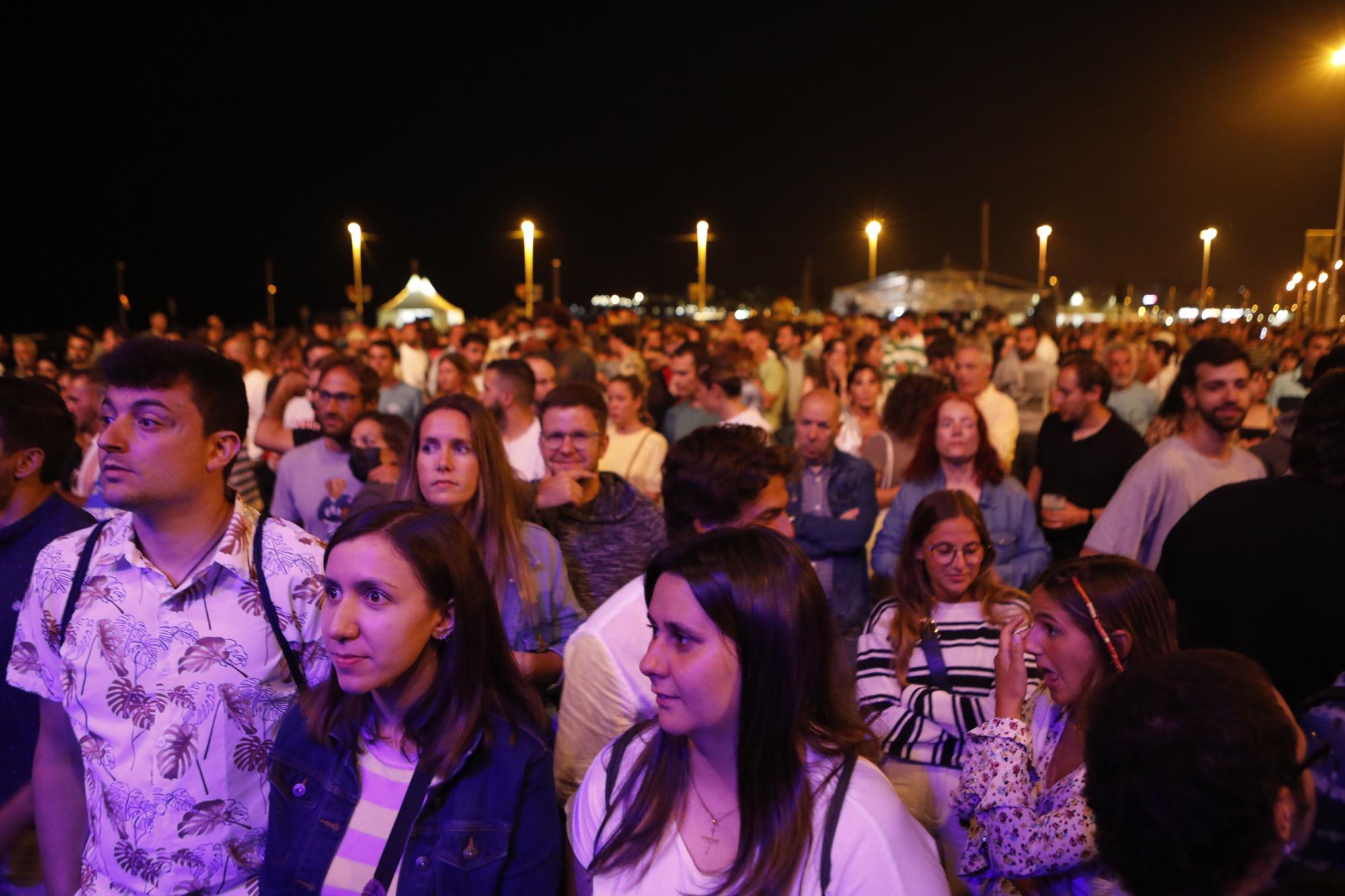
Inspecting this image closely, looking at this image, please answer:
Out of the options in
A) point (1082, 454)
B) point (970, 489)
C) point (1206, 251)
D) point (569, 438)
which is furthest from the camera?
point (1206, 251)

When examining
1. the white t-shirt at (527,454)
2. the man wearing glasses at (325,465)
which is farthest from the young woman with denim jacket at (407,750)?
the white t-shirt at (527,454)

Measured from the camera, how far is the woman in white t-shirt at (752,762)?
5.26ft

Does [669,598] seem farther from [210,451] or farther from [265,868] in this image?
[210,451]

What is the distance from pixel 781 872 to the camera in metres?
1.58

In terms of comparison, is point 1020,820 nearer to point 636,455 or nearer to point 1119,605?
point 1119,605

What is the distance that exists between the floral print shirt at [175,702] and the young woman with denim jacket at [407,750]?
145 mm

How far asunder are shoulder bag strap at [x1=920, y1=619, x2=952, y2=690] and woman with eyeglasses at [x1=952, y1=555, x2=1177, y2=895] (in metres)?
0.49

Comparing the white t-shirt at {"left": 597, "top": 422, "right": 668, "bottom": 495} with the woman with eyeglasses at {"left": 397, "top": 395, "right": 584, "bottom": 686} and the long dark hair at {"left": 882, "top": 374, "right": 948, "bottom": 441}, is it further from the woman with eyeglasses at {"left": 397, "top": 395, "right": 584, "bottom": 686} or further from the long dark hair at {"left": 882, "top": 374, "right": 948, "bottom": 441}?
the woman with eyeglasses at {"left": 397, "top": 395, "right": 584, "bottom": 686}

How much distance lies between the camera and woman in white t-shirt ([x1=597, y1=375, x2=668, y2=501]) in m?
5.57

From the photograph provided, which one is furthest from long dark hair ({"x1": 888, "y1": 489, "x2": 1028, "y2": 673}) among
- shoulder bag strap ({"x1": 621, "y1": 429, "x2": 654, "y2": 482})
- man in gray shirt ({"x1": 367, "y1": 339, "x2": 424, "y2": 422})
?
man in gray shirt ({"x1": 367, "y1": 339, "x2": 424, "y2": 422})

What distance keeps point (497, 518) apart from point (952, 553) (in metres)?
1.65

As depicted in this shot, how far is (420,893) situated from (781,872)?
756 millimetres

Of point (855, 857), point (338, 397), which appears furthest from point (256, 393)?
point (855, 857)

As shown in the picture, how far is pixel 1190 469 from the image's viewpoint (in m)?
3.83
